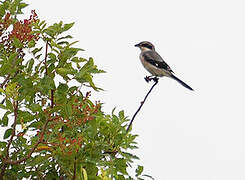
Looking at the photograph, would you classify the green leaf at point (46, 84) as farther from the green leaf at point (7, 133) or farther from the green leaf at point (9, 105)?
the green leaf at point (7, 133)

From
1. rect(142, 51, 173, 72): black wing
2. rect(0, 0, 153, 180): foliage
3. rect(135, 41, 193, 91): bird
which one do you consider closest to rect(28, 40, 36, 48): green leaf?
rect(0, 0, 153, 180): foliage

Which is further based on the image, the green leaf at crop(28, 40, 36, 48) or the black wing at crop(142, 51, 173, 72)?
the black wing at crop(142, 51, 173, 72)

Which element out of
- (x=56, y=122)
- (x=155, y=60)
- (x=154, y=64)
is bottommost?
(x=56, y=122)

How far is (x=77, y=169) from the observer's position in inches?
155

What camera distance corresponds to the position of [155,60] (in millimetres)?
12508

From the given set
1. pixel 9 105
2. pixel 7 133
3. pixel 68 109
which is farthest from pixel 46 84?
pixel 7 133

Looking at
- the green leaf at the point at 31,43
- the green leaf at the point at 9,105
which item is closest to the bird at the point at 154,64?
the green leaf at the point at 31,43

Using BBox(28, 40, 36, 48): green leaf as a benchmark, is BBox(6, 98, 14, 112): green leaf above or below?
below

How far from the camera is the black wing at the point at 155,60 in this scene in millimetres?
12273

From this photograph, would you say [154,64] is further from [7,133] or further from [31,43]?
[7,133]

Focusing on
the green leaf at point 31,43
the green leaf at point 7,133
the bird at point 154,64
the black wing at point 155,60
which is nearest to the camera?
the green leaf at point 7,133

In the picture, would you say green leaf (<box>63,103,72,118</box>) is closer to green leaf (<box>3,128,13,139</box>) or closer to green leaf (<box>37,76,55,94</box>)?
green leaf (<box>37,76,55,94</box>)

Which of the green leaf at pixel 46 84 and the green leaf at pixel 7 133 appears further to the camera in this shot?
the green leaf at pixel 7 133

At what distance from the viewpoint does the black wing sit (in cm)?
1227
